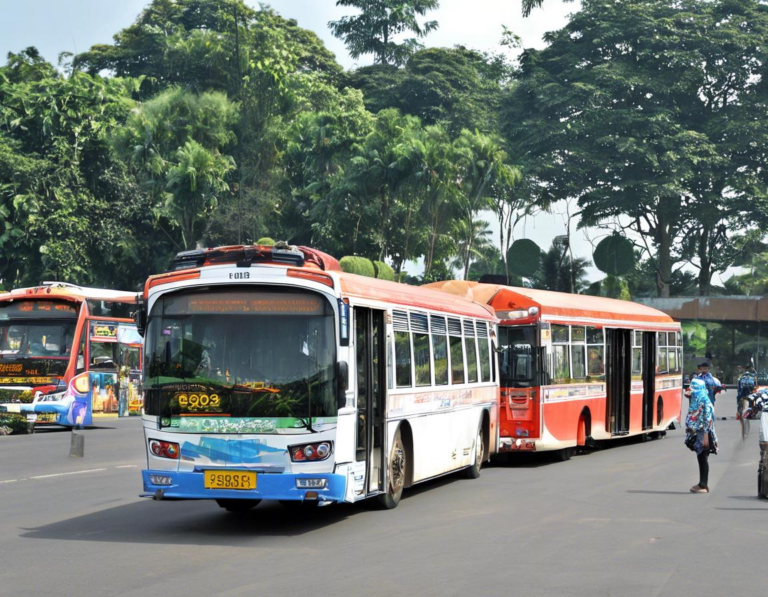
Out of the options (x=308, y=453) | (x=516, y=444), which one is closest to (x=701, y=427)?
(x=516, y=444)

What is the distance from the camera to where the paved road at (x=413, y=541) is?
927cm

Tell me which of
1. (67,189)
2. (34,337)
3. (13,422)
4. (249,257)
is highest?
(67,189)

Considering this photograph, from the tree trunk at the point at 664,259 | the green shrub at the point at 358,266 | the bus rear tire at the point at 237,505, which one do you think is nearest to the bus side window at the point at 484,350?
the bus rear tire at the point at 237,505

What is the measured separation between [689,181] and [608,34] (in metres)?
8.85

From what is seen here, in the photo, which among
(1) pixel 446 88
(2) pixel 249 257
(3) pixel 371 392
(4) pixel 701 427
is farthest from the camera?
(1) pixel 446 88

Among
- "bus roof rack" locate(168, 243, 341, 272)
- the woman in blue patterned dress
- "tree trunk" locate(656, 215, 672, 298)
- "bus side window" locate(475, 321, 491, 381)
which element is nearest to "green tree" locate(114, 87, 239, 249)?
"tree trunk" locate(656, 215, 672, 298)

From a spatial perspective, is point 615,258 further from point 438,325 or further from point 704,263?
point 438,325

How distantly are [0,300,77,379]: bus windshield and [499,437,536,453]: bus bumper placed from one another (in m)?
13.8

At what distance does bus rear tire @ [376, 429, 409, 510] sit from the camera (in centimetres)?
1388

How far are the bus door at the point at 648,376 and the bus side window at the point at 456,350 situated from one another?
10211 mm

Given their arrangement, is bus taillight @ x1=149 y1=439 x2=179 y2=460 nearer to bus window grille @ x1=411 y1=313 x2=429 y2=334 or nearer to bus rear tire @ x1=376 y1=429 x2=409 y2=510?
bus rear tire @ x1=376 y1=429 x2=409 y2=510

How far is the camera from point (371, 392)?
13.3 metres

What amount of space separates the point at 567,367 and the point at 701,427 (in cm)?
591

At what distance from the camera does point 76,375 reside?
3070cm
